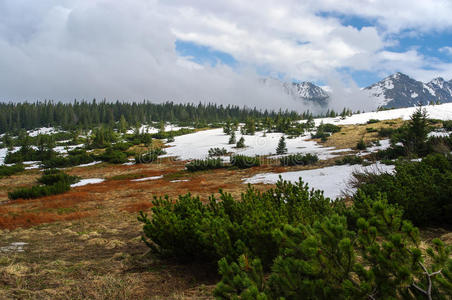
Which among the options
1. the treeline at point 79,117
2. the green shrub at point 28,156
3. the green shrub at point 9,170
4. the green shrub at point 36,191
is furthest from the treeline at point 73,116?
the green shrub at point 36,191

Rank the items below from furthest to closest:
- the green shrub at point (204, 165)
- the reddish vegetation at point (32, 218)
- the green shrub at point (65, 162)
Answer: the green shrub at point (65, 162) → the green shrub at point (204, 165) → the reddish vegetation at point (32, 218)

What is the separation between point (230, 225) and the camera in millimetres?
3121

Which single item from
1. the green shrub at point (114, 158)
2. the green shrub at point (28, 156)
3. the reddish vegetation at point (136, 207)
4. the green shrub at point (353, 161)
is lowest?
the green shrub at point (28, 156)

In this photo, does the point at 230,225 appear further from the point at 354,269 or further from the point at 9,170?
the point at 9,170

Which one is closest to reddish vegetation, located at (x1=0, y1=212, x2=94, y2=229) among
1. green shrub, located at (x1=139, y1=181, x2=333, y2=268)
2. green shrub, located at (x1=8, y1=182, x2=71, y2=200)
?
green shrub, located at (x1=8, y1=182, x2=71, y2=200)

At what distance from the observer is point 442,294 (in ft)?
5.06

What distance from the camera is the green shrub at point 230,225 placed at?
294 centimetres

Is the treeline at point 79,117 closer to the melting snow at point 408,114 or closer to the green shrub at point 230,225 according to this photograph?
the melting snow at point 408,114

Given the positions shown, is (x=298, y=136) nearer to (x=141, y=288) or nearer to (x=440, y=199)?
(x=440, y=199)

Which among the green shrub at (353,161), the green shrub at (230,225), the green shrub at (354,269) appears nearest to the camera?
the green shrub at (354,269)

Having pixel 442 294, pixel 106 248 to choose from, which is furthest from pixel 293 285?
pixel 106 248

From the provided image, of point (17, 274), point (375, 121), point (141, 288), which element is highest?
point (375, 121)

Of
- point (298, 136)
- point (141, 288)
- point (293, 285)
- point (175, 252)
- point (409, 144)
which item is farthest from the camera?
point (298, 136)

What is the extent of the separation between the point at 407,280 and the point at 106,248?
16.8 feet
